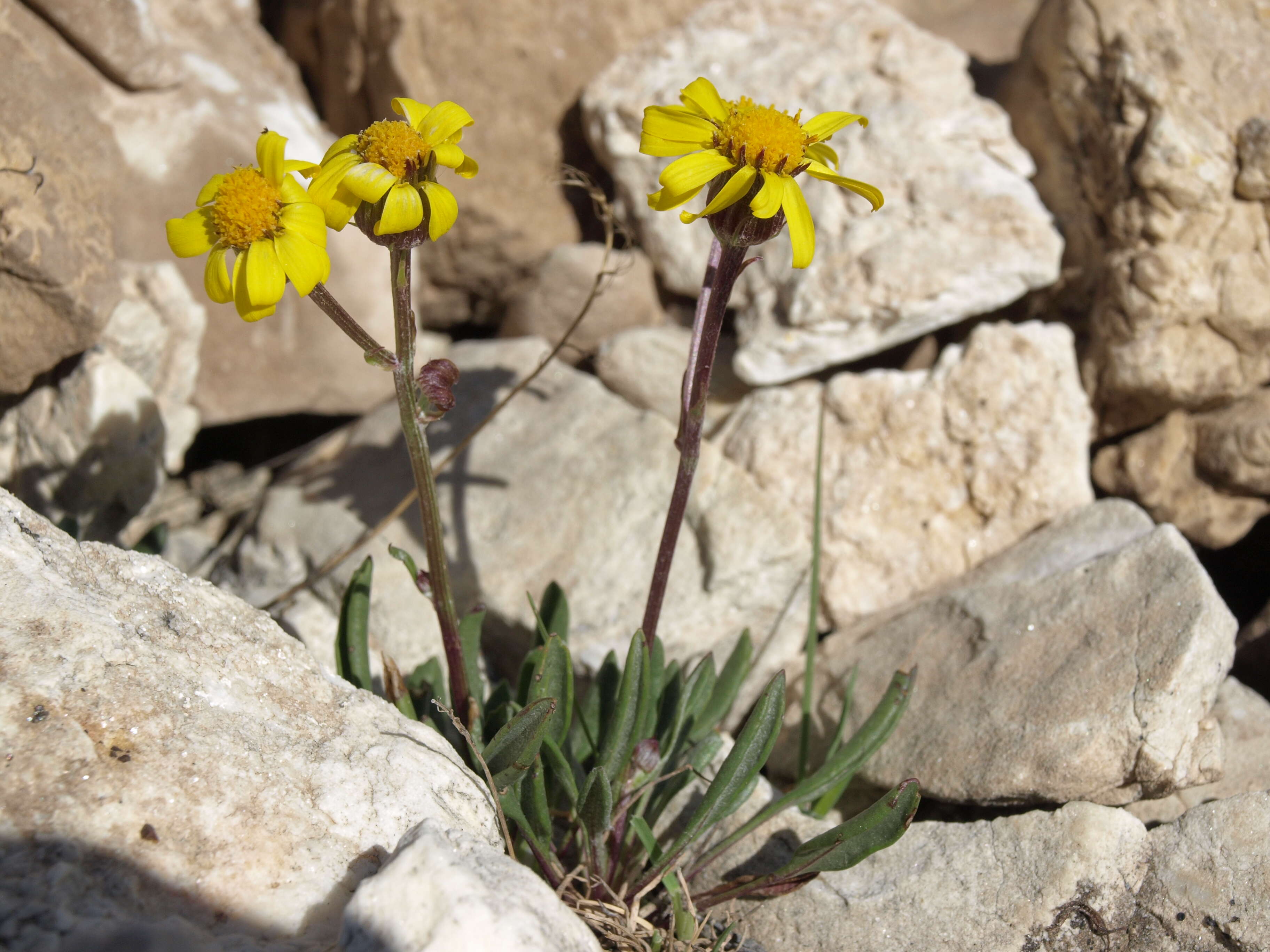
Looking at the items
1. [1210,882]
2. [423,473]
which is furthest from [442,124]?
[1210,882]

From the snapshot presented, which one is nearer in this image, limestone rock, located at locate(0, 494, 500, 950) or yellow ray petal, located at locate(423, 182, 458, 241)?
limestone rock, located at locate(0, 494, 500, 950)

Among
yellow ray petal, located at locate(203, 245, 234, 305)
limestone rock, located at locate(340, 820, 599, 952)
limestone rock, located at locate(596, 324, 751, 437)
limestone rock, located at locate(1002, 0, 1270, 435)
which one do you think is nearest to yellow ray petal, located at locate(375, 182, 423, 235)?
yellow ray petal, located at locate(203, 245, 234, 305)

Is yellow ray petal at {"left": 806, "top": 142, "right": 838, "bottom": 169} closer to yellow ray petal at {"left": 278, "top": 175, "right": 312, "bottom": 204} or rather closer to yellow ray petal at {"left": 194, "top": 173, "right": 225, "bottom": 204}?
yellow ray petal at {"left": 278, "top": 175, "right": 312, "bottom": 204}

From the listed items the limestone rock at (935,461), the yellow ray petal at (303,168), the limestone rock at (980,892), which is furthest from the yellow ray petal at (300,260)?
the limestone rock at (935,461)

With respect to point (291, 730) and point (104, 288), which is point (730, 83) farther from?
point (291, 730)

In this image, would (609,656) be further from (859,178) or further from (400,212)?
(859,178)
